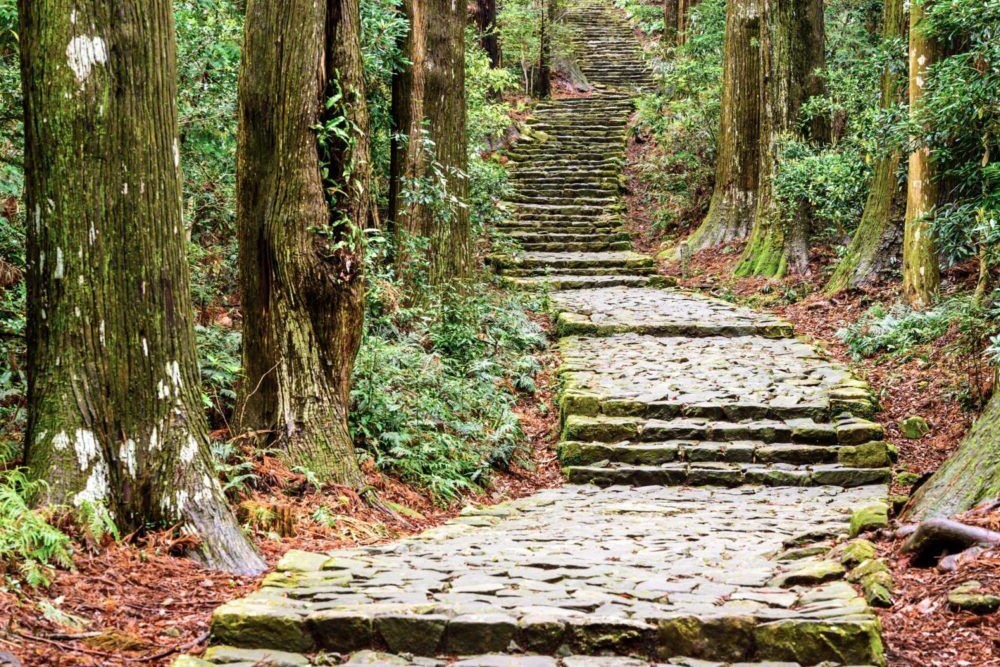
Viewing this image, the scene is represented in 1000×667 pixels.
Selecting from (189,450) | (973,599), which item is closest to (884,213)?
(973,599)

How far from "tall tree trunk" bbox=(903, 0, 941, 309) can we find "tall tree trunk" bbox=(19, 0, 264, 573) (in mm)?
8256

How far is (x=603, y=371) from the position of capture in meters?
11.3

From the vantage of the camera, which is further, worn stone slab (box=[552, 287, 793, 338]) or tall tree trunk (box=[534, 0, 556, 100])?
tall tree trunk (box=[534, 0, 556, 100])

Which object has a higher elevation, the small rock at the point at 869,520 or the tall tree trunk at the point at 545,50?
the tall tree trunk at the point at 545,50

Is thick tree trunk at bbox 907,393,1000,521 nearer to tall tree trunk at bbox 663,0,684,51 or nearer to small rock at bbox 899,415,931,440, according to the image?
small rock at bbox 899,415,931,440

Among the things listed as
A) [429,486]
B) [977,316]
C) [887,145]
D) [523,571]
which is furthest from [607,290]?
[523,571]

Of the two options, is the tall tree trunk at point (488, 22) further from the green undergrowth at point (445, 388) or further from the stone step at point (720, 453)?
the stone step at point (720, 453)

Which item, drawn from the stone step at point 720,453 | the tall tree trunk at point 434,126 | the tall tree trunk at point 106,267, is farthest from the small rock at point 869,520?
the tall tree trunk at point 434,126

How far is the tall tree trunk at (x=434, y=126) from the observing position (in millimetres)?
11352

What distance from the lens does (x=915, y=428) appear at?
9.05 m

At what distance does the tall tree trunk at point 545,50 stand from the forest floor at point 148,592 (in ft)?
78.1

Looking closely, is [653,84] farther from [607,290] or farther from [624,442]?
[624,442]

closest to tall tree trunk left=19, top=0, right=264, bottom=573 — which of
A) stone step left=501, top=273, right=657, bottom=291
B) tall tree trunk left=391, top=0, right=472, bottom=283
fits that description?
tall tree trunk left=391, top=0, right=472, bottom=283

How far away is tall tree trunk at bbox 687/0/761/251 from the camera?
A: 16922 mm
